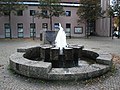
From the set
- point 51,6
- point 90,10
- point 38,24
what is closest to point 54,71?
point 51,6

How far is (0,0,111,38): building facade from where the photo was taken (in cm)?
3438

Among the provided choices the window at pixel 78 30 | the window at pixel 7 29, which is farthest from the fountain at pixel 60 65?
the window at pixel 78 30

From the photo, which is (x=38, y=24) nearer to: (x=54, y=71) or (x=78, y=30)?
(x=78, y=30)

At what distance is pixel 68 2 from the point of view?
37812 mm

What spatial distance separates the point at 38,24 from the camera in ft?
116

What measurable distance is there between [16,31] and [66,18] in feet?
34.0

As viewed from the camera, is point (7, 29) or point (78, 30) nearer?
point (7, 29)

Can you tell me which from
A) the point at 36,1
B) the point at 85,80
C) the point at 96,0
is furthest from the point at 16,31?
the point at 85,80

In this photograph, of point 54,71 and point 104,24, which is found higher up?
point 104,24

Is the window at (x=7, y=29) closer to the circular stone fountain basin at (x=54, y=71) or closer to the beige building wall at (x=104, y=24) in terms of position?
the beige building wall at (x=104, y=24)

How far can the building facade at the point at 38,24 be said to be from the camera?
3438 cm

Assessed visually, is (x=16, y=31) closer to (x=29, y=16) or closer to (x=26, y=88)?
(x=29, y=16)

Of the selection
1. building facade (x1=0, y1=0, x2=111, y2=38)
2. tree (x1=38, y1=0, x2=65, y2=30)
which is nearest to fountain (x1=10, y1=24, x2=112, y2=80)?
tree (x1=38, y1=0, x2=65, y2=30)

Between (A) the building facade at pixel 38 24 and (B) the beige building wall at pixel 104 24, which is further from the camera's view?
(B) the beige building wall at pixel 104 24
